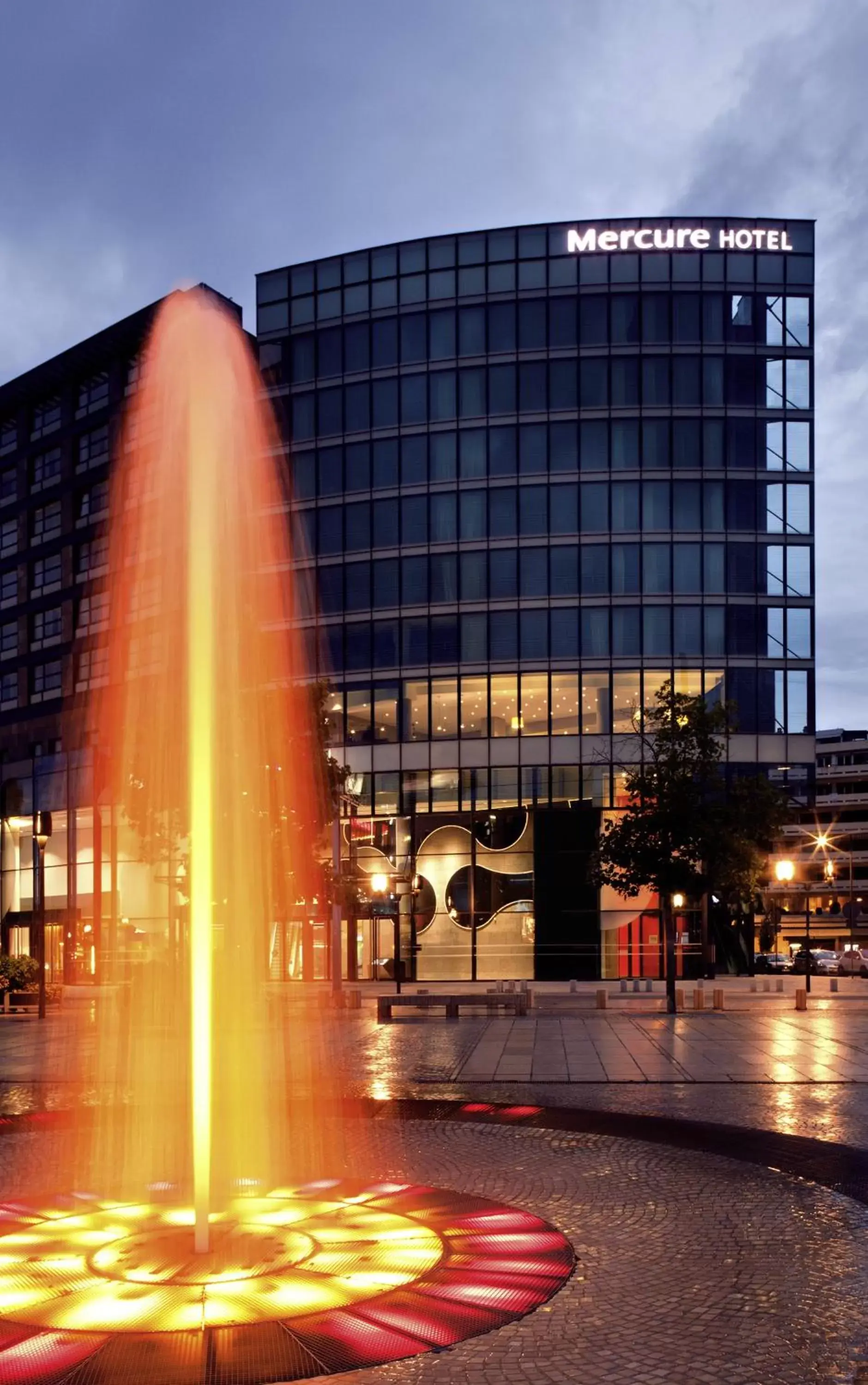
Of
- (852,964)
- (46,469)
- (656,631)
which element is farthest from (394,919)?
(46,469)

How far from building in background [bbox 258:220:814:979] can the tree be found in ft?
57.9

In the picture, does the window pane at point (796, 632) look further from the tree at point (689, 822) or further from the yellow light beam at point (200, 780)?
the yellow light beam at point (200, 780)

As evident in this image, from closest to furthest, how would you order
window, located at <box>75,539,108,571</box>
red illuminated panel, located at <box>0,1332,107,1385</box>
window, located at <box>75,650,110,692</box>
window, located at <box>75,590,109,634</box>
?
red illuminated panel, located at <box>0,1332,107,1385</box>, window, located at <box>75,650,110,692</box>, window, located at <box>75,590,109,634</box>, window, located at <box>75,539,108,571</box>

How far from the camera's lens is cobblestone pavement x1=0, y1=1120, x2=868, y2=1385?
7.25m

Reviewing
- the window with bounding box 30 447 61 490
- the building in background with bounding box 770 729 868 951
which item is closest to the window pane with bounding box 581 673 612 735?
the window with bounding box 30 447 61 490

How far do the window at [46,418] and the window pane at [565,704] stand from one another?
34.5 meters

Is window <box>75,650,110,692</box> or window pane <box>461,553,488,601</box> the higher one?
window pane <box>461,553,488,601</box>

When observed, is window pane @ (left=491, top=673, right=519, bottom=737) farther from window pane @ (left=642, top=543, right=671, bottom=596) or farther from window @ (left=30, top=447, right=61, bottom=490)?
window @ (left=30, top=447, right=61, bottom=490)

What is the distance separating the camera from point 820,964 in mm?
76125

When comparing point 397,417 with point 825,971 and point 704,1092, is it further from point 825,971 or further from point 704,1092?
point 704,1092

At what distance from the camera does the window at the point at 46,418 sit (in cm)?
7344

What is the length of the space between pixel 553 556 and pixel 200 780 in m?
48.9

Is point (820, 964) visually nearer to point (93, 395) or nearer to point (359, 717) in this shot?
point (359, 717)

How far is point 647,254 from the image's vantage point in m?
59.0
